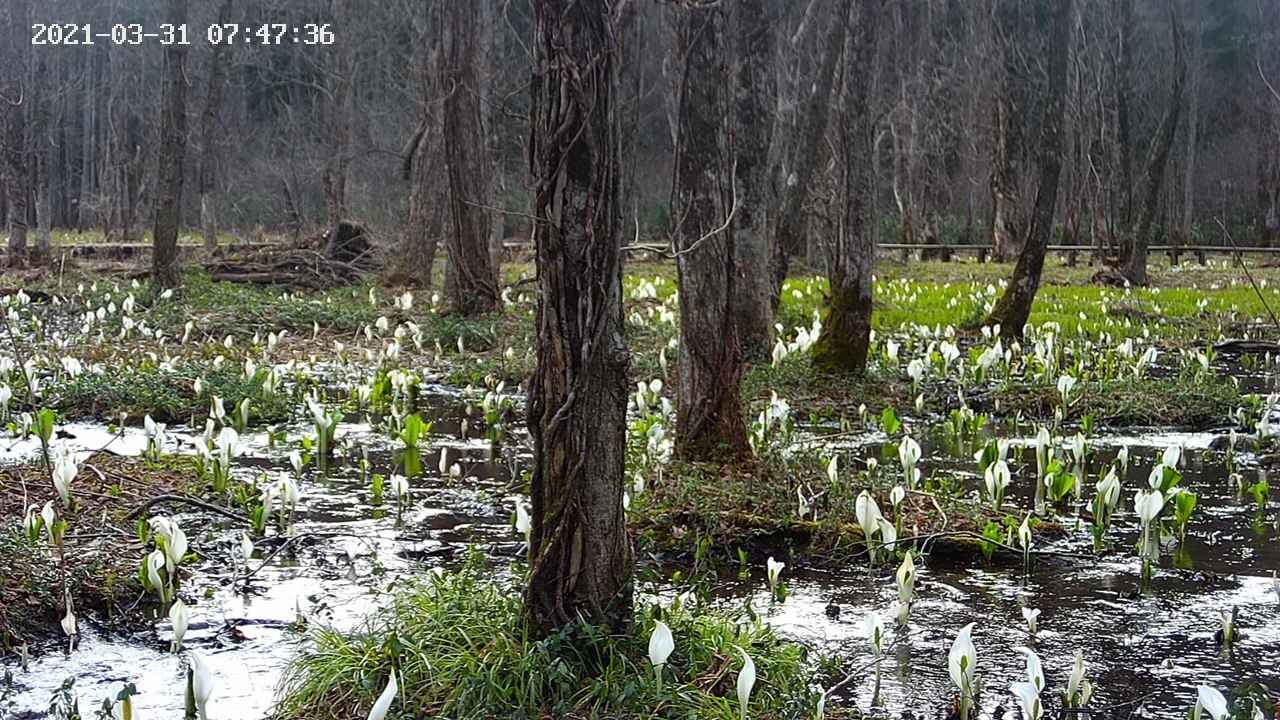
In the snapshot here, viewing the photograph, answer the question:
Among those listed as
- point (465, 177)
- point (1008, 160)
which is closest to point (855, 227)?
point (465, 177)

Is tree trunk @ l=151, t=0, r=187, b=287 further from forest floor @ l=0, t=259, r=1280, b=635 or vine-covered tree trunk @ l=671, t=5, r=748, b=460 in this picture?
vine-covered tree trunk @ l=671, t=5, r=748, b=460

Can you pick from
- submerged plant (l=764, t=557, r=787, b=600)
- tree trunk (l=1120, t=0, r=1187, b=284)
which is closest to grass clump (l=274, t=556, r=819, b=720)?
submerged plant (l=764, t=557, r=787, b=600)

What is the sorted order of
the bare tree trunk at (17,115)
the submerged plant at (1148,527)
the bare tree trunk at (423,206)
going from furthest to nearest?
the bare tree trunk at (17,115) → the bare tree trunk at (423,206) → the submerged plant at (1148,527)

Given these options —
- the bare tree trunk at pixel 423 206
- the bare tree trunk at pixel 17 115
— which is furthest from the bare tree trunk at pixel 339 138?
the bare tree trunk at pixel 17 115

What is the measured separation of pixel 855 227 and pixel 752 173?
1.06 m

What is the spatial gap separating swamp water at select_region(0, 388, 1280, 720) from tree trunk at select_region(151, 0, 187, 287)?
10.5 meters

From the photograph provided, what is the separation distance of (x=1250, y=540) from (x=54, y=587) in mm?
5390

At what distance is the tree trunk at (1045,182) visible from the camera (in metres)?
12.9

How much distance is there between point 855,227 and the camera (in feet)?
33.0

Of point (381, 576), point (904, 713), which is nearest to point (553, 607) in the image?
point (904, 713)

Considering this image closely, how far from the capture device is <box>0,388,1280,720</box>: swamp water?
14.4 feet

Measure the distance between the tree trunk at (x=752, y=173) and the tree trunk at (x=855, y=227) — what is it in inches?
24.7

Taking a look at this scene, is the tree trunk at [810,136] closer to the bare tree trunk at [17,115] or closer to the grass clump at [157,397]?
the grass clump at [157,397]

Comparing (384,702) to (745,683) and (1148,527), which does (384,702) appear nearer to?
(745,683)
